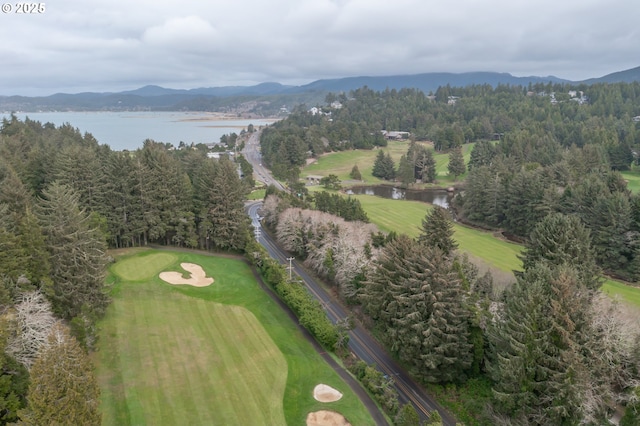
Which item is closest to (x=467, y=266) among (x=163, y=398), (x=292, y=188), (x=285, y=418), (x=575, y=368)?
(x=575, y=368)

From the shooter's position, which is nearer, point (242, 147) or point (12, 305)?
point (12, 305)

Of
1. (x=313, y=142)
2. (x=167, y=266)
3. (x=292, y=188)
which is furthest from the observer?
(x=313, y=142)

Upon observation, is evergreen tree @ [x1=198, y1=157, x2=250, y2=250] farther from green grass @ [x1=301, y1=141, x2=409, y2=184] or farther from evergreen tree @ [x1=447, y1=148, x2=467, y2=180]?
evergreen tree @ [x1=447, y1=148, x2=467, y2=180]

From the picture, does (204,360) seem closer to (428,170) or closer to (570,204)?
(570,204)

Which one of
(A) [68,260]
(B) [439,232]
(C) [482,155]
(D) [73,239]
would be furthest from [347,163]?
(A) [68,260]

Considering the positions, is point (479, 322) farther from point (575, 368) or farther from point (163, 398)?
point (163, 398)

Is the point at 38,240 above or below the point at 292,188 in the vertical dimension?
above

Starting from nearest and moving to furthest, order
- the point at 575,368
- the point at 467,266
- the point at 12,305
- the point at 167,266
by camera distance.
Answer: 1. the point at 575,368
2. the point at 12,305
3. the point at 467,266
4. the point at 167,266
